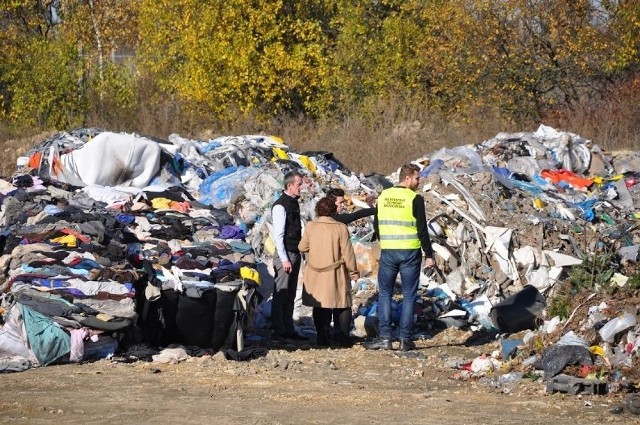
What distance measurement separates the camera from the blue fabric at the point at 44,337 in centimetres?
995

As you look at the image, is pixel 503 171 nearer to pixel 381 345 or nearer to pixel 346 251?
pixel 346 251

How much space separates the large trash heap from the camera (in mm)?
10117

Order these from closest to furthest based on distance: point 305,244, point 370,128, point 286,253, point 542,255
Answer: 1. point 305,244
2. point 286,253
3. point 542,255
4. point 370,128

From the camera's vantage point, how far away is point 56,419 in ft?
25.7

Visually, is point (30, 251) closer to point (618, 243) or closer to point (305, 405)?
point (305, 405)

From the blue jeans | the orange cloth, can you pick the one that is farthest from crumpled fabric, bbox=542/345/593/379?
the orange cloth

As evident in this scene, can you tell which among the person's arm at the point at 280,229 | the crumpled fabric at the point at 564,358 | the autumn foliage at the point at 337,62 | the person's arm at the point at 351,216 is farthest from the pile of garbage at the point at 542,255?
the autumn foliage at the point at 337,62

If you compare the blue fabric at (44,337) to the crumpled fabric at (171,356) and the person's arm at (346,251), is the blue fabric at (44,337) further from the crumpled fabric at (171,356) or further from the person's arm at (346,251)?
the person's arm at (346,251)

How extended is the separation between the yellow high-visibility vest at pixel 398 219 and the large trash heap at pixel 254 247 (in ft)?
4.89

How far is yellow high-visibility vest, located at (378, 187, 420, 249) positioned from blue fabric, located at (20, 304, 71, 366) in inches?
134

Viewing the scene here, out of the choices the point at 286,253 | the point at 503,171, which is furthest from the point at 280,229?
the point at 503,171

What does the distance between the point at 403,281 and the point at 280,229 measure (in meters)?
1.41

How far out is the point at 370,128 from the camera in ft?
83.1

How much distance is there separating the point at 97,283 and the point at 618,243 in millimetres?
8364
